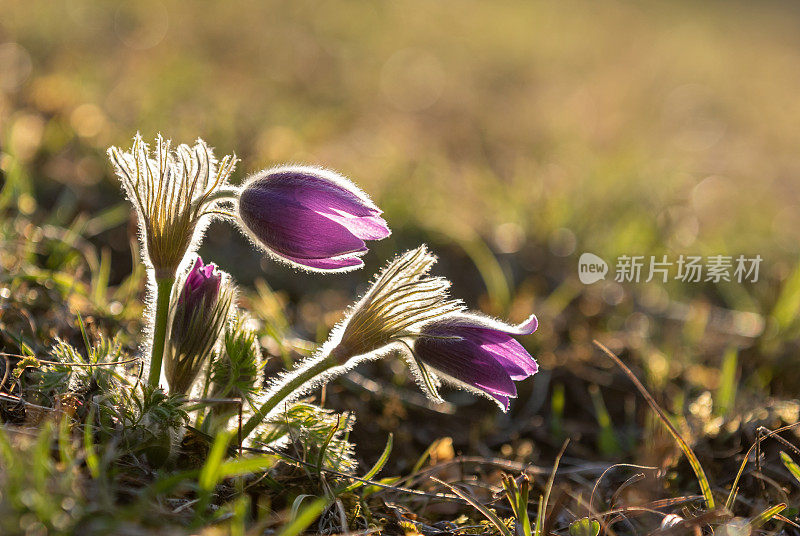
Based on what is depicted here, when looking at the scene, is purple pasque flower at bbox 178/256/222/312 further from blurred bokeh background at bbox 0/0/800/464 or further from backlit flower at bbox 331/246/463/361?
blurred bokeh background at bbox 0/0/800/464

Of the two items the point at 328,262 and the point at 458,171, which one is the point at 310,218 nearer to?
the point at 328,262

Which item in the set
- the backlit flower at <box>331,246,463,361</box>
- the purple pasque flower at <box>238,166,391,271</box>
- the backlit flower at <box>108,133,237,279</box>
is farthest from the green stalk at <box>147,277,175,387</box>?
the backlit flower at <box>331,246,463,361</box>

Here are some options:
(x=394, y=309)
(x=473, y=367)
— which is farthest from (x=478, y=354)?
(x=394, y=309)

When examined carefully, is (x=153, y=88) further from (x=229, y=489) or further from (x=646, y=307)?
(x=229, y=489)

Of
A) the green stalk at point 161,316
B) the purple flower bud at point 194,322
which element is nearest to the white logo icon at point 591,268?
the purple flower bud at point 194,322

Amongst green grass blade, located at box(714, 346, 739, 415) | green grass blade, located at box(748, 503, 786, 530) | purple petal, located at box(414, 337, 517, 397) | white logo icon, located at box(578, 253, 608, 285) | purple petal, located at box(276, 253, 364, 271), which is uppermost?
purple petal, located at box(276, 253, 364, 271)

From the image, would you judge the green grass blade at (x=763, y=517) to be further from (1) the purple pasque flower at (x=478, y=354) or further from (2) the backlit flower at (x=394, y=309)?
(2) the backlit flower at (x=394, y=309)

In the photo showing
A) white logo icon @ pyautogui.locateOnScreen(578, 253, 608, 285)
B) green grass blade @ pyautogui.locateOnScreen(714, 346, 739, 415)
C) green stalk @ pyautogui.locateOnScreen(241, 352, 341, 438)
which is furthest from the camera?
white logo icon @ pyautogui.locateOnScreen(578, 253, 608, 285)

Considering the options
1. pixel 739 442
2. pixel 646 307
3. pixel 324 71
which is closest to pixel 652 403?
pixel 739 442
